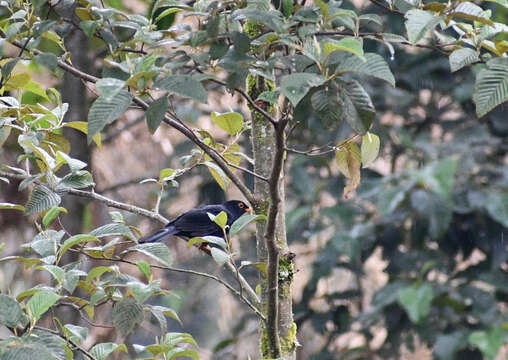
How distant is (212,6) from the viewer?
1.39 m

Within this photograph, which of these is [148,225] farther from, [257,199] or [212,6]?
[212,6]

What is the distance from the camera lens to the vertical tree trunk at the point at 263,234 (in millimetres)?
1871

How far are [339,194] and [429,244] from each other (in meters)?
0.66

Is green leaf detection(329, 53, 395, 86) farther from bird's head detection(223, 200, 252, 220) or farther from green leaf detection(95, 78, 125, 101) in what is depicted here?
bird's head detection(223, 200, 252, 220)

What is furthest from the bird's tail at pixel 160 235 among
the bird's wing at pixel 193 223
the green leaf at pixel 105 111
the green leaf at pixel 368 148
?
the green leaf at pixel 105 111

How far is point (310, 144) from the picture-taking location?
4625mm

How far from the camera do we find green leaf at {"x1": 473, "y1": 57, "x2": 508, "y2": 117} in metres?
1.50

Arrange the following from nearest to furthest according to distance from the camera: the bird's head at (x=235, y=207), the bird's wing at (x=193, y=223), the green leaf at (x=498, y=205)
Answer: the bird's wing at (x=193, y=223)
the green leaf at (x=498, y=205)
the bird's head at (x=235, y=207)

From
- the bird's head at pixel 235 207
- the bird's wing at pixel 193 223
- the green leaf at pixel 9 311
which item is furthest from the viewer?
the bird's head at pixel 235 207

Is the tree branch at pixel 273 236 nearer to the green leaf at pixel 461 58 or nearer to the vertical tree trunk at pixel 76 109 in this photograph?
the green leaf at pixel 461 58

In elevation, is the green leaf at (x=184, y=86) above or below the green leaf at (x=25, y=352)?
above

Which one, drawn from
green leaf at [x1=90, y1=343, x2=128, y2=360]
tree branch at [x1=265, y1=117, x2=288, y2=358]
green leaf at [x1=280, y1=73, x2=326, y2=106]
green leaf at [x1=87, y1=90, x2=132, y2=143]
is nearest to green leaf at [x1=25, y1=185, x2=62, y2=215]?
green leaf at [x1=90, y1=343, x2=128, y2=360]

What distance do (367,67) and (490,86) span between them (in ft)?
1.24

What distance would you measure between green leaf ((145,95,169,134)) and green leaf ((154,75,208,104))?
63mm
